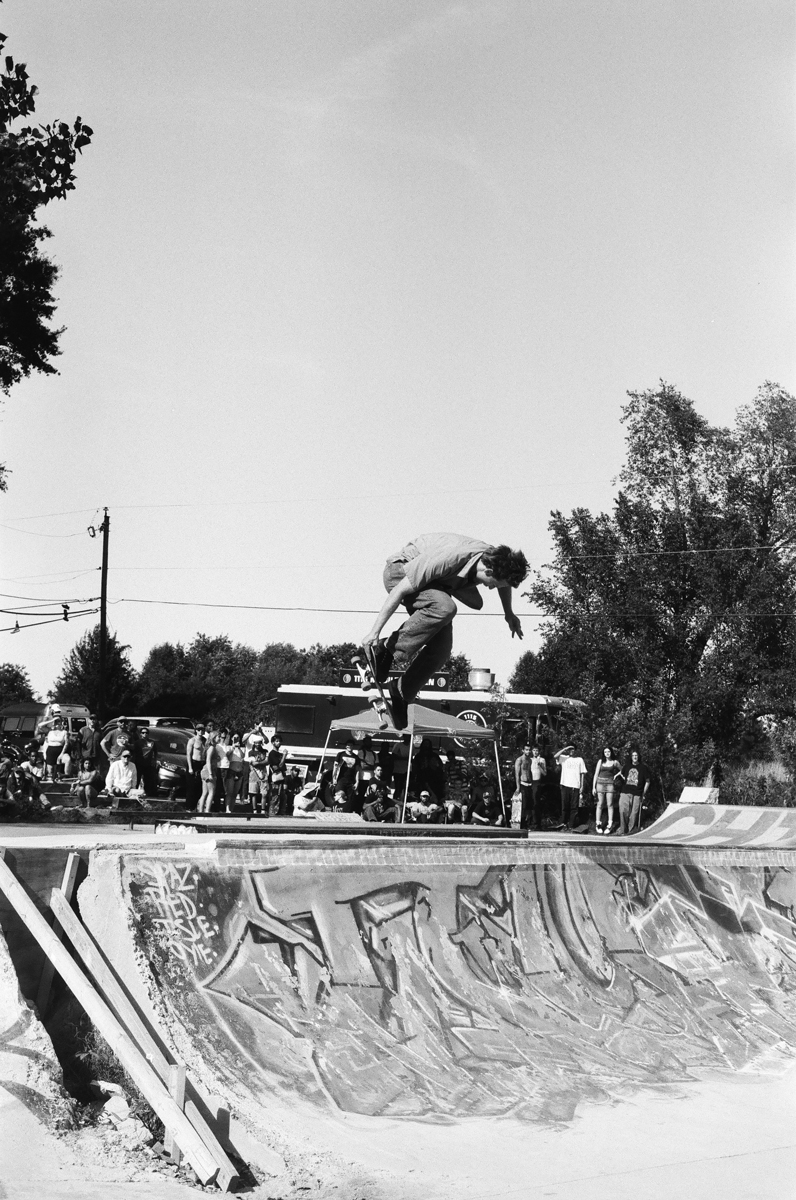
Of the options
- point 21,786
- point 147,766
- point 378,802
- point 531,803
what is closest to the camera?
Answer: point 378,802

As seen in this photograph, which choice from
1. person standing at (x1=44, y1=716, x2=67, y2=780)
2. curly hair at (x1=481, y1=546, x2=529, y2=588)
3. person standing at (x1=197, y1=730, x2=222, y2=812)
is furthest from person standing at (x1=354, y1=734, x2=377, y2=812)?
curly hair at (x1=481, y1=546, x2=529, y2=588)

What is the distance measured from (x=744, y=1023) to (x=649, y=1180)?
3345mm

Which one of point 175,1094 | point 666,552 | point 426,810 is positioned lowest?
point 175,1094

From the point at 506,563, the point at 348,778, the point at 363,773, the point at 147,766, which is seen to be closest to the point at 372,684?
the point at 506,563

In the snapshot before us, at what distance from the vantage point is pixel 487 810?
20062 mm

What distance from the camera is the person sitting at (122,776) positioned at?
62.8ft

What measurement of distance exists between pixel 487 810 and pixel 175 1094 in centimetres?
1420

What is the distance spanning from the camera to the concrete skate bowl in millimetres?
6953

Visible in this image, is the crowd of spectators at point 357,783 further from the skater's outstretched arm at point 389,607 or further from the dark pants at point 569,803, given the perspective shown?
the skater's outstretched arm at point 389,607

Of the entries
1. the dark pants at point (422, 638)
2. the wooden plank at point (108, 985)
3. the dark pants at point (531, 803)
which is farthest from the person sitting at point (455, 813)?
the wooden plank at point (108, 985)

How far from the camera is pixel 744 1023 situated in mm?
9102

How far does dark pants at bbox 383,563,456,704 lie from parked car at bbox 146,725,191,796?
15.4 m

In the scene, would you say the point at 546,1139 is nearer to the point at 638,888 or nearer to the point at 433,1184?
the point at 433,1184

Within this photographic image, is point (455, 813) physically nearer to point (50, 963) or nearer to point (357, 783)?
point (357, 783)
